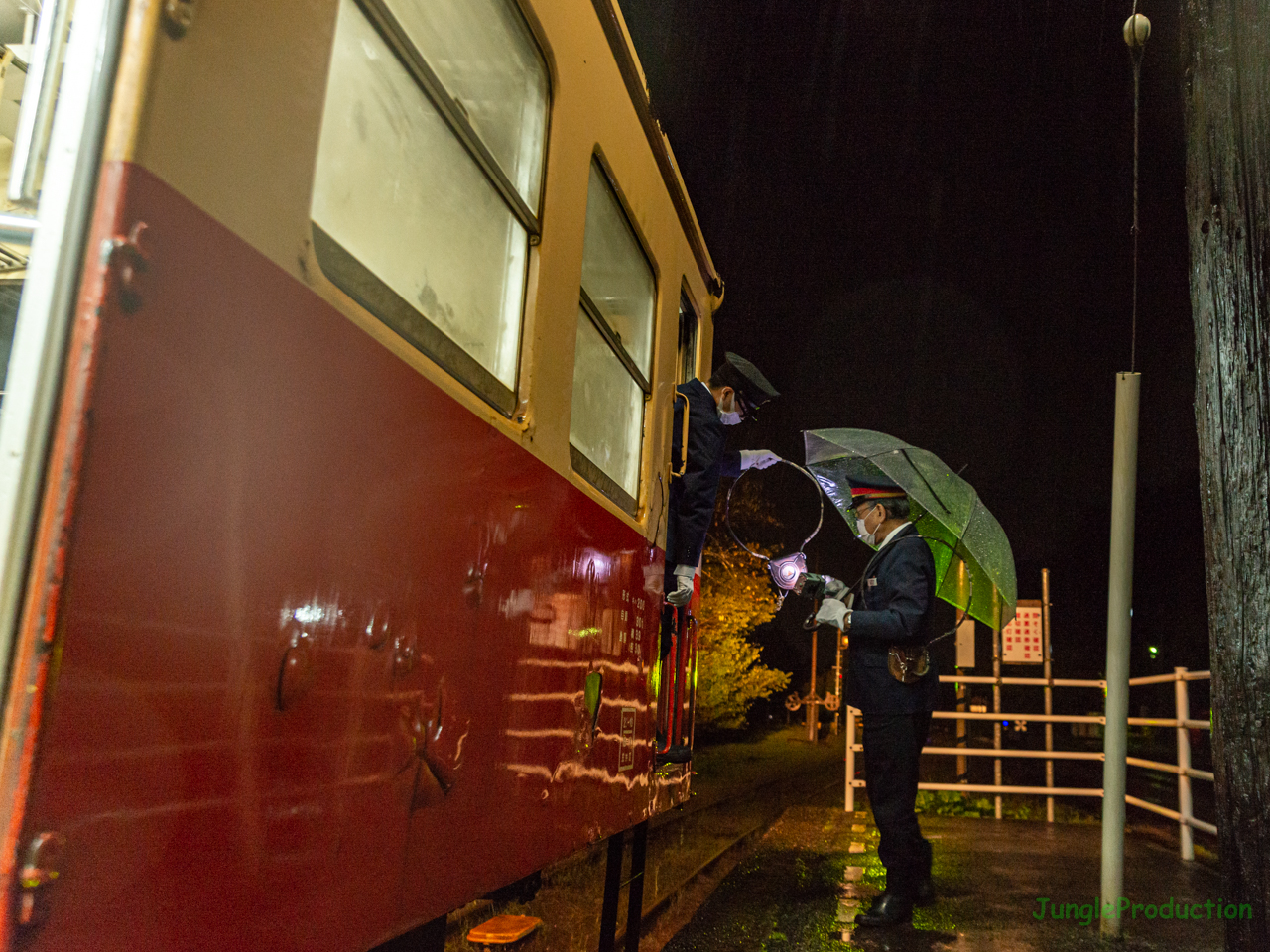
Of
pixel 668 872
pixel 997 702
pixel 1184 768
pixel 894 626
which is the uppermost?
pixel 894 626

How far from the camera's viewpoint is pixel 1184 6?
98.7 inches

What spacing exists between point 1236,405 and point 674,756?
2137 millimetres

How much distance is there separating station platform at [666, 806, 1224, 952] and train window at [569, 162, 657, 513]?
2.18 meters

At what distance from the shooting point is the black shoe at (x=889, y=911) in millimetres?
4051

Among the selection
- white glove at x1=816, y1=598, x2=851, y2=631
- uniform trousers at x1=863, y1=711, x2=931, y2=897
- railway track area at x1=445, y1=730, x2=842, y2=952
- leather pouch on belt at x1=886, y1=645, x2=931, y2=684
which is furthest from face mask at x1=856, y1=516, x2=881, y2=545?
railway track area at x1=445, y1=730, x2=842, y2=952

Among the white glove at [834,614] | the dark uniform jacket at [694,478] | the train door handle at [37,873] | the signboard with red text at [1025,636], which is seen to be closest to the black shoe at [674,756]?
the dark uniform jacket at [694,478]

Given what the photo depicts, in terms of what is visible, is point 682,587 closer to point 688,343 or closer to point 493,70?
point 688,343

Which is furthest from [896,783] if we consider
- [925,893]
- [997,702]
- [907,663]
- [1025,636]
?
[1025,636]

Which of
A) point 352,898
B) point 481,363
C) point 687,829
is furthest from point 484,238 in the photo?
point 687,829

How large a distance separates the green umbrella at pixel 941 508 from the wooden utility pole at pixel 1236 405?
2.03m

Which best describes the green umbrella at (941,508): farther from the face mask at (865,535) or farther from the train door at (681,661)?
the train door at (681,661)

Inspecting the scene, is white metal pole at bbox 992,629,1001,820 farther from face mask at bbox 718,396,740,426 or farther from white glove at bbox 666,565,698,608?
white glove at bbox 666,565,698,608

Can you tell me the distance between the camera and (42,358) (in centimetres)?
96

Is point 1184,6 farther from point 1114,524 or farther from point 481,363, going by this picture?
point 1114,524
